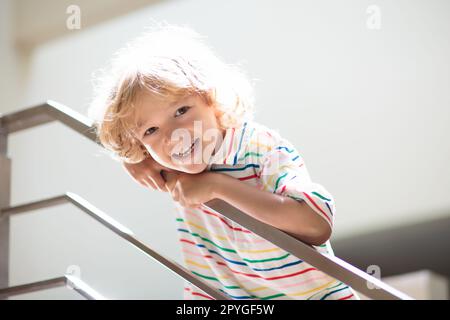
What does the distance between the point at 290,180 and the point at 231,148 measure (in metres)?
0.17

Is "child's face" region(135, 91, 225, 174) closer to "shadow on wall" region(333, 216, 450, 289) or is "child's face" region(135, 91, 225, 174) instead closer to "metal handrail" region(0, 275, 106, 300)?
"metal handrail" region(0, 275, 106, 300)

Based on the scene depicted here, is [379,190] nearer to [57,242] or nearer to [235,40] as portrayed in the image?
[235,40]

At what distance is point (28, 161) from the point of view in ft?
10.7

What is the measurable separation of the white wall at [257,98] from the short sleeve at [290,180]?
214 centimetres

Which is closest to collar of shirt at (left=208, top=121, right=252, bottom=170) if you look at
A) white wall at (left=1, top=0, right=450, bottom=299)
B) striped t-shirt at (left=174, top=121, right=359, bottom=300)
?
striped t-shirt at (left=174, top=121, right=359, bottom=300)

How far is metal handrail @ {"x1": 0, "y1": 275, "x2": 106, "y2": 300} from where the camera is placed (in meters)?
1.15

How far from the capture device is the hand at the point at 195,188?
3.32ft

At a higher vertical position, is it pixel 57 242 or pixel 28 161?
pixel 28 161

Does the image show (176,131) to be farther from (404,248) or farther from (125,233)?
(404,248)

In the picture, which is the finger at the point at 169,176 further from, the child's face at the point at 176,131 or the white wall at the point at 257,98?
the white wall at the point at 257,98

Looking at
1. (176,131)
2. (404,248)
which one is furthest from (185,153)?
(404,248)
